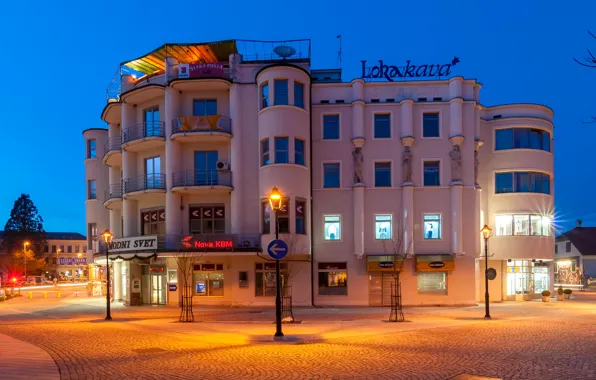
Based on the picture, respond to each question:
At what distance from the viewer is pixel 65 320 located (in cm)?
2650

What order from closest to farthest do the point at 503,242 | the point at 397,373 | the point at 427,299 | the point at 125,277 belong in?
the point at 397,373 → the point at 427,299 → the point at 503,242 → the point at 125,277

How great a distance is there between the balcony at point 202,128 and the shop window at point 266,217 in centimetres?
462

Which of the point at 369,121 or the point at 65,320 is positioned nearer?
the point at 65,320

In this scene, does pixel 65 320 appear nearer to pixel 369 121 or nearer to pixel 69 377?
pixel 69 377

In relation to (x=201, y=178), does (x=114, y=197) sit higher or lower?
lower

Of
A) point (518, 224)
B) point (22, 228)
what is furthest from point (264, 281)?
point (22, 228)

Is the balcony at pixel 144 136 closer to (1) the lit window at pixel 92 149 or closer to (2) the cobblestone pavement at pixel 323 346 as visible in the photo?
(1) the lit window at pixel 92 149

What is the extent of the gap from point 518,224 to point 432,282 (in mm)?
7343

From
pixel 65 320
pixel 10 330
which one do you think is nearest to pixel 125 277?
pixel 65 320

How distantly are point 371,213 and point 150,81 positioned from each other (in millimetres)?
16643

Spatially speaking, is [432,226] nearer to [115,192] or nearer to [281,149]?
[281,149]

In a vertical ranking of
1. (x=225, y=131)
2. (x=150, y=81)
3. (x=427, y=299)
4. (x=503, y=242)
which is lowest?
(x=427, y=299)

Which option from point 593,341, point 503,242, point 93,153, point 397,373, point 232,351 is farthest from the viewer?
point 93,153

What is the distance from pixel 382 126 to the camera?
34125mm
